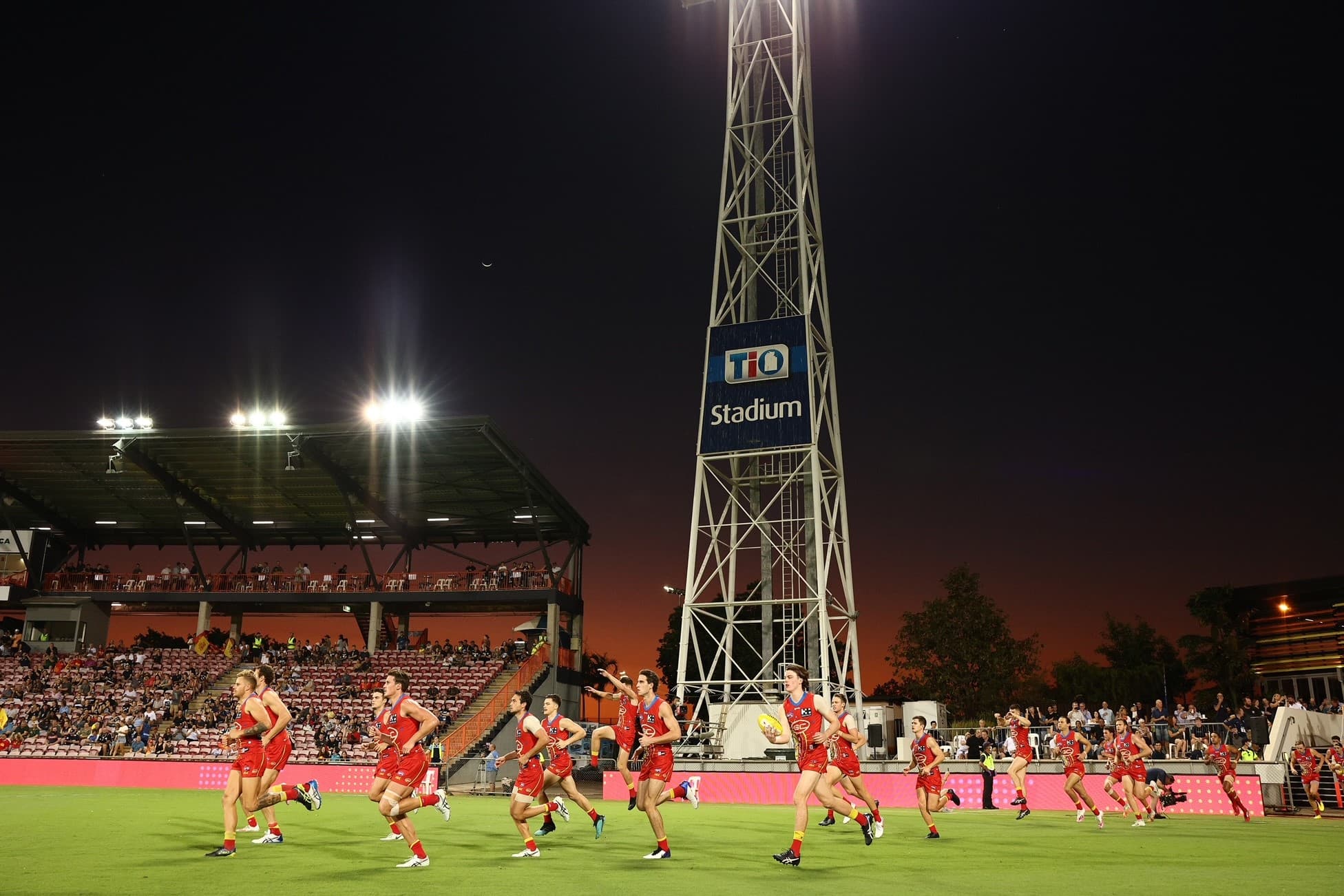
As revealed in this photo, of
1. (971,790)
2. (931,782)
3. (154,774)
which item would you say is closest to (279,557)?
(154,774)

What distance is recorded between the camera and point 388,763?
12.2m

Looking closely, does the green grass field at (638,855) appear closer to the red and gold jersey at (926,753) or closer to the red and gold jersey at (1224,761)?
the red and gold jersey at (926,753)

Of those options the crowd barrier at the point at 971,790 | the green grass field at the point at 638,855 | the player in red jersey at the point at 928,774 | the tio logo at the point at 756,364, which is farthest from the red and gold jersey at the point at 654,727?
the tio logo at the point at 756,364

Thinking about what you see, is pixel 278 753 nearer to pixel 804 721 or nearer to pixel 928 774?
pixel 804 721

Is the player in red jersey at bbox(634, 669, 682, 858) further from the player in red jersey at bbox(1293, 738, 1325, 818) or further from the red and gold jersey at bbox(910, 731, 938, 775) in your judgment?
the player in red jersey at bbox(1293, 738, 1325, 818)

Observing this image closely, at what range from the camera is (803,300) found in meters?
38.6

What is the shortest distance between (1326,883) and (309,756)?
34658 millimetres

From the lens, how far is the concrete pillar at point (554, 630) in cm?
4872

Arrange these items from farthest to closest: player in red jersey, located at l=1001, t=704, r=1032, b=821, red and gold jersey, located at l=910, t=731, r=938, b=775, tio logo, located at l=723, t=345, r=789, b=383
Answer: tio logo, located at l=723, t=345, r=789, b=383 < player in red jersey, located at l=1001, t=704, r=1032, b=821 < red and gold jersey, located at l=910, t=731, r=938, b=775

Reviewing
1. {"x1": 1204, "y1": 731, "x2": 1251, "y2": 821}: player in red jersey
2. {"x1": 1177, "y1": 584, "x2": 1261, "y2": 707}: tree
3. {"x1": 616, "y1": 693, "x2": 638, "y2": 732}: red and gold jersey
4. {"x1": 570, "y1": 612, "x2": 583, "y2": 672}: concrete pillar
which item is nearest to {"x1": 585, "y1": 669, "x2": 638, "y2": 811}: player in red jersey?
{"x1": 616, "y1": 693, "x2": 638, "y2": 732}: red and gold jersey

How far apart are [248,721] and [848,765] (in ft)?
28.2

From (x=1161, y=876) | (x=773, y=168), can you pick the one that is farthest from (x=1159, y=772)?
(x=773, y=168)

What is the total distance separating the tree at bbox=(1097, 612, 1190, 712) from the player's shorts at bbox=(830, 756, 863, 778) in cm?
6373

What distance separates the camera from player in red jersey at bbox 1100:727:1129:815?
20750 mm
